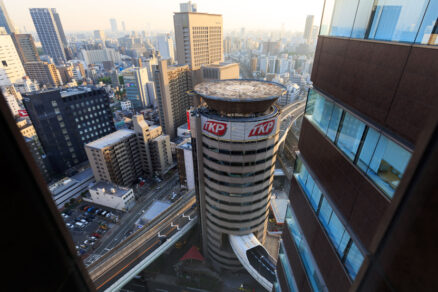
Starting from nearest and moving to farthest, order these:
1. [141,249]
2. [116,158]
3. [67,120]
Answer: [141,249]
[116,158]
[67,120]

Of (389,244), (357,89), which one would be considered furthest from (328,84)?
(389,244)

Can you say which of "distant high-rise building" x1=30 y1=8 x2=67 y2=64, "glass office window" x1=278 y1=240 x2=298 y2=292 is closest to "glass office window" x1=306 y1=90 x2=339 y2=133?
"glass office window" x1=278 y1=240 x2=298 y2=292

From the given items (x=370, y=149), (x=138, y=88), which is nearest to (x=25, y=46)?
(x=138, y=88)

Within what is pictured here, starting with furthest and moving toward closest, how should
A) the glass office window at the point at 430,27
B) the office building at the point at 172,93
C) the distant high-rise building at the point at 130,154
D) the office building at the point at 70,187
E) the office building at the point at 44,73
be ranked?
the office building at the point at 44,73
the office building at the point at 172,93
the office building at the point at 70,187
the distant high-rise building at the point at 130,154
the glass office window at the point at 430,27

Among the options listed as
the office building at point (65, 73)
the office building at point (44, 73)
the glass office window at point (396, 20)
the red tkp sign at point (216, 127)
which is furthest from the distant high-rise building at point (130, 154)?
the office building at point (65, 73)

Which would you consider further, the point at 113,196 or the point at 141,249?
the point at 113,196

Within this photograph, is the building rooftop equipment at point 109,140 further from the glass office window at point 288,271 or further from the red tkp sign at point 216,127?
the glass office window at point 288,271

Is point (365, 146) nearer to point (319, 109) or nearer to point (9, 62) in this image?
point (319, 109)
